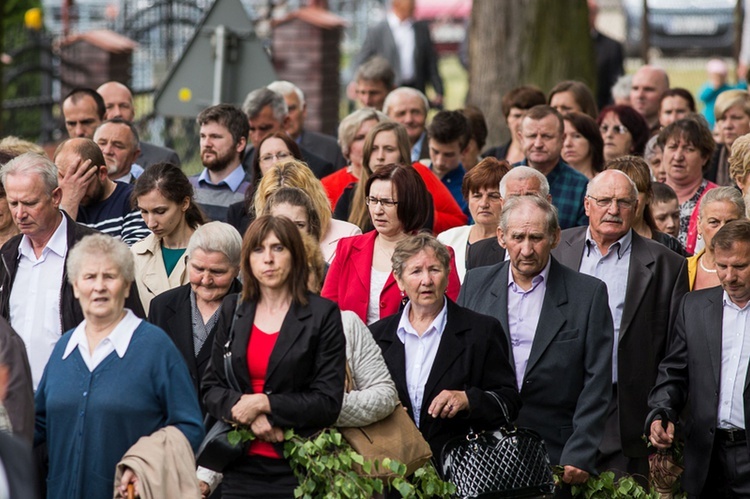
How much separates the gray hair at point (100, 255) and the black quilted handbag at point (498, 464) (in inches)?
67.1

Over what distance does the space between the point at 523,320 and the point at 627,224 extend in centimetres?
94

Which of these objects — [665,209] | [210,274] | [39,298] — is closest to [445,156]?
[665,209]

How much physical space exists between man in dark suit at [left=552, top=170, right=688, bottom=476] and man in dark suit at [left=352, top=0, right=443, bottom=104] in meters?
8.69

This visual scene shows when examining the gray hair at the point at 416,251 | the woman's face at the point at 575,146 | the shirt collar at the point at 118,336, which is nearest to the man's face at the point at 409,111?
the woman's face at the point at 575,146

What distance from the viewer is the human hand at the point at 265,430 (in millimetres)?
6199

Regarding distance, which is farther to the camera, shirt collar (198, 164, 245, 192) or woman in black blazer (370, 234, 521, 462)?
shirt collar (198, 164, 245, 192)

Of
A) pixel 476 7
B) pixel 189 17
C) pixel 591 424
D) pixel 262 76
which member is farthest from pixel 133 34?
pixel 591 424

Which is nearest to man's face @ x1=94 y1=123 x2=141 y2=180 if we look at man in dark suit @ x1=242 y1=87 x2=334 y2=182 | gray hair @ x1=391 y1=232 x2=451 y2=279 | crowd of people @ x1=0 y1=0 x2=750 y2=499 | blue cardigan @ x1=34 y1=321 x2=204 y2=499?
crowd of people @ x1=0 y1=0 x2=750 y2=499

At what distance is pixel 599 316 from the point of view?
7.38 meters

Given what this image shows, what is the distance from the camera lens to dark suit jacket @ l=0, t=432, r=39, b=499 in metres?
4.66

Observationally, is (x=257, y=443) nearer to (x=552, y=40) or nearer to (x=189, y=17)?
(x=552, y=40)

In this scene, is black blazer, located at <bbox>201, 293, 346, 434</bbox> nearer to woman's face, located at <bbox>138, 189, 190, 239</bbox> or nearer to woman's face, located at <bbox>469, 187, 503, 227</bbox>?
woman's face, located at <bbox>138, 189, 190, 239</bbox>

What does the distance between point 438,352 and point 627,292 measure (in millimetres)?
1415

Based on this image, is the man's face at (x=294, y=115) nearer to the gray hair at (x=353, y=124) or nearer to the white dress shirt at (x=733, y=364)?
the gray hair at (x=353, y=124)
